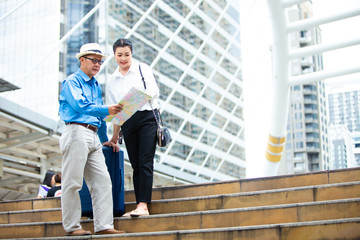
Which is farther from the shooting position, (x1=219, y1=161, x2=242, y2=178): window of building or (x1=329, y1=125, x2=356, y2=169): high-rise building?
(x1=219, y1=161, x2=242, y2=178): window of building

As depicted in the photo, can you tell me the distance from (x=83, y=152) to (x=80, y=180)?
242 mm

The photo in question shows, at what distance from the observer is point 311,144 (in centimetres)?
10144

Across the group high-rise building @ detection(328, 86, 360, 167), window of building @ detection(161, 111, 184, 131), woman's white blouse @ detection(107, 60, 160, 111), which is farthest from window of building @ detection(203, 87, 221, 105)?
high-rise building @ detection(328, 86, 360, 167)

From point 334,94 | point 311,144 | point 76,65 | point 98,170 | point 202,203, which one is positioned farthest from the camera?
point 334,94

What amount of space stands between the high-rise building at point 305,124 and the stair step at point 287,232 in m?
95.6

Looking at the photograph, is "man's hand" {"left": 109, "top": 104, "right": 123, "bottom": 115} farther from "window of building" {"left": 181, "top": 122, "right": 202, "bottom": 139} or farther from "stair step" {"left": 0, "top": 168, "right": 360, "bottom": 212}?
"window of building" {"left": 181, "top": 122, "right": 202, "bottom": 139}

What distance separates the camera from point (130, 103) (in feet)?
15.5

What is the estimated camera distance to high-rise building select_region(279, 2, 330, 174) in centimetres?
10075

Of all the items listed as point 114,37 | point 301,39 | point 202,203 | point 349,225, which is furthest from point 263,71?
point 301,39

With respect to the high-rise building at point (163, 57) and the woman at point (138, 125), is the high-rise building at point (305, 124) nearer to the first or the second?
the high-rise building at point (163, 57)

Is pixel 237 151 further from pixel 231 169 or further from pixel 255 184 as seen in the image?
pixel 255 184

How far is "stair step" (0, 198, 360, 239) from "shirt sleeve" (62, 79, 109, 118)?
1029 mm

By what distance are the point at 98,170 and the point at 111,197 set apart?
0.86 feet

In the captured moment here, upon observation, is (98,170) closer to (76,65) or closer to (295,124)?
(76,65)
